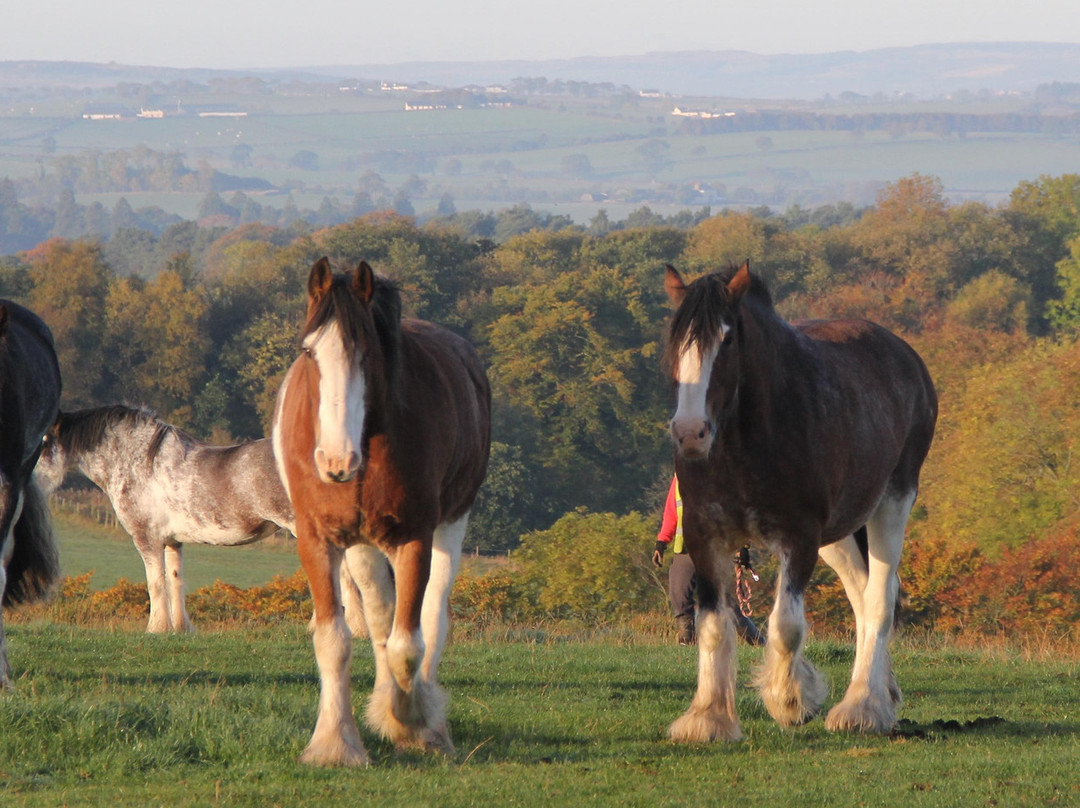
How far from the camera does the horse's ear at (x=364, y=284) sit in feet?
21.3

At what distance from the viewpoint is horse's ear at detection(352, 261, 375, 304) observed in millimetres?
6496

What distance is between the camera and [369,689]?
8.73 m

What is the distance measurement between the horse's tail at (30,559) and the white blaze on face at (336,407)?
4.76 m

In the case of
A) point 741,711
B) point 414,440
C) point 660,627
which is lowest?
point 660,627

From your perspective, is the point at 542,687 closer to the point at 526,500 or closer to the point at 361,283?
the point at 361,283

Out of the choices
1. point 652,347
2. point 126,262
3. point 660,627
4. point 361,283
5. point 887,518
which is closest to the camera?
point 361,283

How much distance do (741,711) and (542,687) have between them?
1.56m

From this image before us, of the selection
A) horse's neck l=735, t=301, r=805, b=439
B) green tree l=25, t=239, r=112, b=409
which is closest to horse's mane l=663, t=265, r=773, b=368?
horse's neck l=735, t=301, r=805, b=439

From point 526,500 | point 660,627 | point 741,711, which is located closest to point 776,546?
point 741,711

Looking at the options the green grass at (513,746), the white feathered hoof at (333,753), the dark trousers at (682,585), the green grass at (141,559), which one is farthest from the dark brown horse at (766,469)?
the green grass at (141,559)

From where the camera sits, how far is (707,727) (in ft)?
24.3

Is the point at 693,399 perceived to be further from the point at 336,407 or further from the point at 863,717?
the point at 863,717

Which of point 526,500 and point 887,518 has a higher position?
point 887,518

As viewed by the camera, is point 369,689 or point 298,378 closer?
point 298,378
